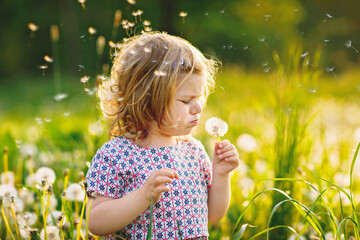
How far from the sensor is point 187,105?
1.57 m

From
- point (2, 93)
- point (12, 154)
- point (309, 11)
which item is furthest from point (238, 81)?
point (309, 11)

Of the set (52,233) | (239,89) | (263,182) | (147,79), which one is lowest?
(52,233)

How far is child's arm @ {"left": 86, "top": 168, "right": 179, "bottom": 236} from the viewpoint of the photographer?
4.64ft

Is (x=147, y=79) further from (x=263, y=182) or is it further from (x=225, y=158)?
(x=263, y=182)

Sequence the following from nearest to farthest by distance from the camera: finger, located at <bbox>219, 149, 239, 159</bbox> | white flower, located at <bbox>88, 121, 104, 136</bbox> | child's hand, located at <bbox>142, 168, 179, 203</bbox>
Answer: child's hand, located at <bbox>142, 168, 179, 203</bbox> → finger, located at <bbox>219, 149, 239, 159</bbox> → white flower, located at <bbox>88, 121, 104, 136</bbox>

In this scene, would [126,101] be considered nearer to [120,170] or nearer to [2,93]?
[120,170]

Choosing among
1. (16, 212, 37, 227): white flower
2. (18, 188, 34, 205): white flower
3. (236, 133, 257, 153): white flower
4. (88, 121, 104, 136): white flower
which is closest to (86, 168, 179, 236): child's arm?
(16, 212, 37, 227): white flower

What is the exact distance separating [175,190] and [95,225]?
0.95 ft

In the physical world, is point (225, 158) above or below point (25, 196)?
→ above

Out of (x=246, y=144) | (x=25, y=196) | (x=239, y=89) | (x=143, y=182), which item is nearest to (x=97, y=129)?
(x=25, y=196)

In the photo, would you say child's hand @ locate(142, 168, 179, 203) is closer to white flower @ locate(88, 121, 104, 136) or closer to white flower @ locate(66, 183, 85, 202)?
white flower @ locate(66, 183, 85, 202)

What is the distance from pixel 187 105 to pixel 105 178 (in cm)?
37

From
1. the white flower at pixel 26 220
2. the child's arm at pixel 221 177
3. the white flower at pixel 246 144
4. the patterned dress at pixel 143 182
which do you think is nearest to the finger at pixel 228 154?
the child's arm at pixel 221 177

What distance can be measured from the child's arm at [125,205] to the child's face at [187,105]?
8.4 inches
